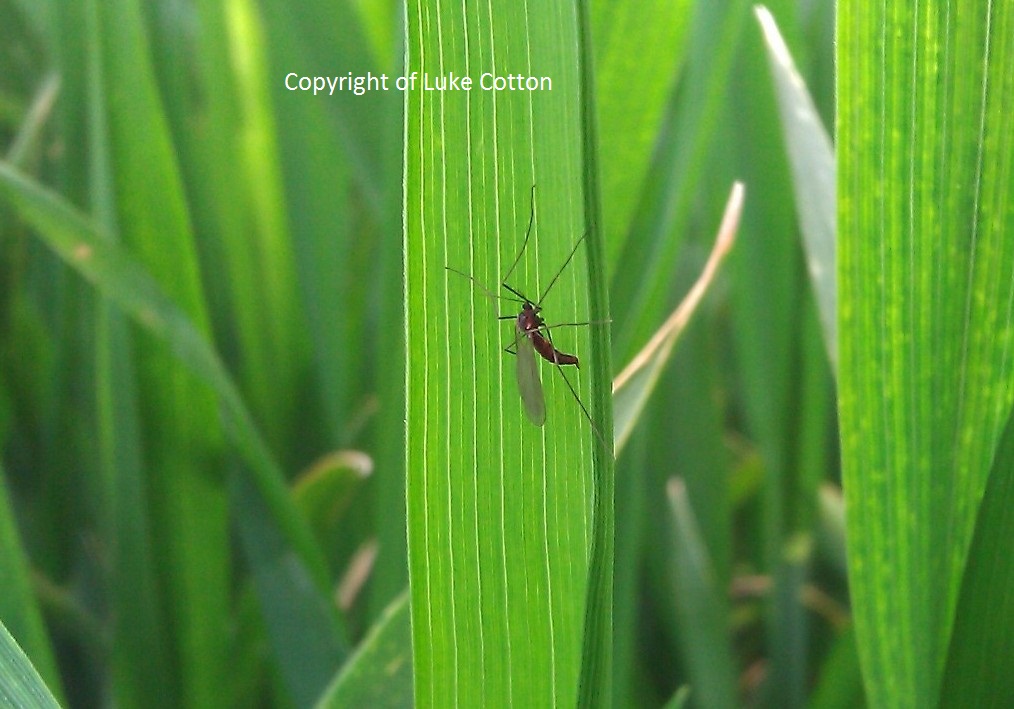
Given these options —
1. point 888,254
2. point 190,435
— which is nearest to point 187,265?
point 190,435

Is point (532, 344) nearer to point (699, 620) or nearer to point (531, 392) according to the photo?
point (531, 392)

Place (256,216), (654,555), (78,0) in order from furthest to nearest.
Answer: (256,216)
(654,555)
(78,0)

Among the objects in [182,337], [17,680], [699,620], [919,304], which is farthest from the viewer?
[699,620]

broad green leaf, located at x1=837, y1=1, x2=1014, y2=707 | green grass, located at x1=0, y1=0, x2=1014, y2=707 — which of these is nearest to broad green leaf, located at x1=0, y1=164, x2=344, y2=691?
green grass, located at x1=0, y1=0, x2=1014, y2=707

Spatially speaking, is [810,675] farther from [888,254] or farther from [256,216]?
[256,216]

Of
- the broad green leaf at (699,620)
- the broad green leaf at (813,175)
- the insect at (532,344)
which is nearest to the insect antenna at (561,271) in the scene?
the insect at (532,344)

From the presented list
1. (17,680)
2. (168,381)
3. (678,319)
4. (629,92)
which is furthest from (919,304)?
(168,381)

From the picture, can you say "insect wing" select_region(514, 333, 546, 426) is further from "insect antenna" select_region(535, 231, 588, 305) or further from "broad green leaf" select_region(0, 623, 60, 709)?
"broad green leaf" select_region(0, 623, 60, 709)
